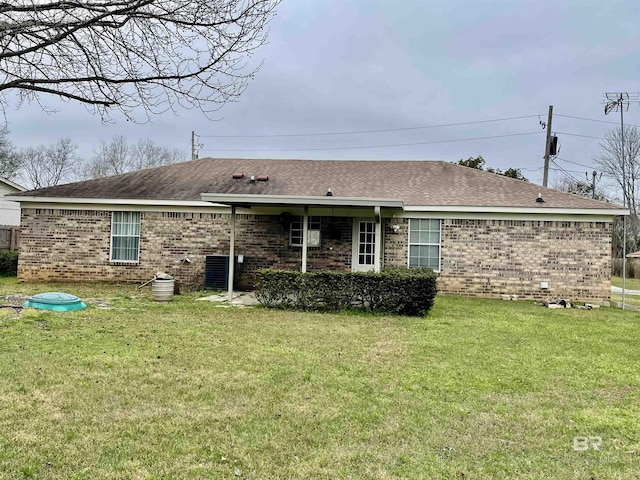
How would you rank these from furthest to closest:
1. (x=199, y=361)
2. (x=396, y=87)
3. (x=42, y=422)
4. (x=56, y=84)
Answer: (x=396, y=87)
(x=56, y=84)
(x=199, y=361)
(x=42, y=422)

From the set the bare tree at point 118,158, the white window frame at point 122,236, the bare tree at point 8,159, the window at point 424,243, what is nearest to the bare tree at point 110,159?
the bare tree at point 118,158

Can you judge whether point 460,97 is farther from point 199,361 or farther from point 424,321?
point 199,361

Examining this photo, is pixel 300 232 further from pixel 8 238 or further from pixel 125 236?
pixel 8 238

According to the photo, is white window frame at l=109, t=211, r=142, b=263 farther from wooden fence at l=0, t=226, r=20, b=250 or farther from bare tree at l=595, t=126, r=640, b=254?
bare tree at l=595, t=126, r=640, b=254

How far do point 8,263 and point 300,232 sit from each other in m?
10.9

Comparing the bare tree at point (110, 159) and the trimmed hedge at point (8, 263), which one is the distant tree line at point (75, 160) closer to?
the bare tree at point (110, 159)

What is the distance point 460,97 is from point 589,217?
1213 centimetres

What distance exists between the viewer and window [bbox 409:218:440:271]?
546 inches

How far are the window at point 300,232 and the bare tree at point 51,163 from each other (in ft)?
119

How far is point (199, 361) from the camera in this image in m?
6.02

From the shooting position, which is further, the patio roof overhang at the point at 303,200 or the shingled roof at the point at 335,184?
the shingled roof at the point at 335,184

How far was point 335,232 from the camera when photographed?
14055mm

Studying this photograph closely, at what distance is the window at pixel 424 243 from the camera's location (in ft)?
45.5

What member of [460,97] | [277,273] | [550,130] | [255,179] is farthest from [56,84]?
[550,130]
